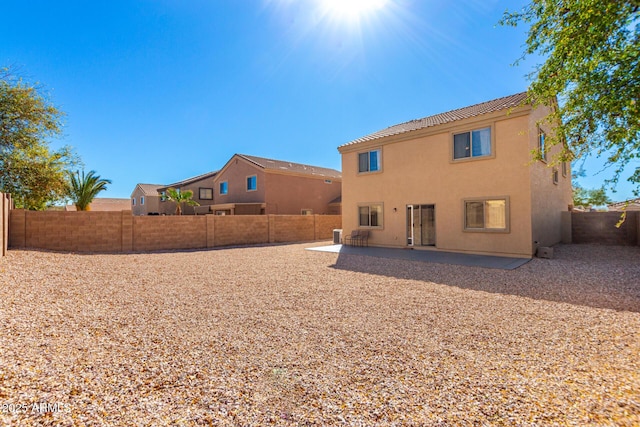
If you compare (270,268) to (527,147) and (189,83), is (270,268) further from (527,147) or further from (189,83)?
(189,83)

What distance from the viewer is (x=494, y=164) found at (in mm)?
11336

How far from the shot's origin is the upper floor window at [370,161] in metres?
15.0

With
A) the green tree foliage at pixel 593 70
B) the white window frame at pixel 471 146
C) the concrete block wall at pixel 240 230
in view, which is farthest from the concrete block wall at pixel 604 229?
the concrete block wall at pixel 240 230

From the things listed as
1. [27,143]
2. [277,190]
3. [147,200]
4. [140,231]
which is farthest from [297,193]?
[147,200]

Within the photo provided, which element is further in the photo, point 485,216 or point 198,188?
point 198,188

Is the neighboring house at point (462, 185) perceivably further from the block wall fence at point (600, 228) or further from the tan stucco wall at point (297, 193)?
the tan stucco wall at point (297, 193)

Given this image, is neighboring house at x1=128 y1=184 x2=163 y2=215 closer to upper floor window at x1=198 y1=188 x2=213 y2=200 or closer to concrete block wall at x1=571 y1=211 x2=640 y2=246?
upper floor window at x1=198 y1=188 x2=213 y2=200

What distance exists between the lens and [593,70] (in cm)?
653

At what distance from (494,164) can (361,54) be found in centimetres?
738

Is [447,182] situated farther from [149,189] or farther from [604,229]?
[149,189]

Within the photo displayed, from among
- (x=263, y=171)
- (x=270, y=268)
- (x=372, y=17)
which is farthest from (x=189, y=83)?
(x=270, y=268)

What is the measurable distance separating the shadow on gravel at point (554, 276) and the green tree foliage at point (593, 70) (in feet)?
8.05

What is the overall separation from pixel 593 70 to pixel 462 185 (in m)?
5.98

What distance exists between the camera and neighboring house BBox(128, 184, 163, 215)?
36.7 m
